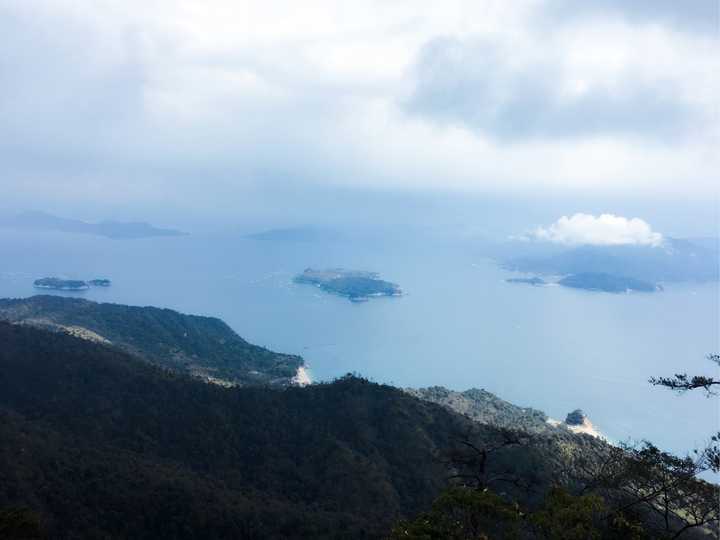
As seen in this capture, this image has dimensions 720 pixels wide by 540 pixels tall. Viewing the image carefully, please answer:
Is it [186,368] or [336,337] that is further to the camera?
[336,337]

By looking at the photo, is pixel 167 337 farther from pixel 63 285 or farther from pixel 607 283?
pixel 607 283

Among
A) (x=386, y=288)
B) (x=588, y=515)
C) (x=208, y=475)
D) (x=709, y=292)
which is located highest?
(x=709, y=292)

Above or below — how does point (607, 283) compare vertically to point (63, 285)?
above

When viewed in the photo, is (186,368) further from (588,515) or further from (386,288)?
(386,288)

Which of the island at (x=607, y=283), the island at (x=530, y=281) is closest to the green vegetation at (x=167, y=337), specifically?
the island at (x=530, y=281)

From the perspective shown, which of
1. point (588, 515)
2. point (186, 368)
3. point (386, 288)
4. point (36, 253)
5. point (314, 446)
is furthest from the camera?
point (36, 253)

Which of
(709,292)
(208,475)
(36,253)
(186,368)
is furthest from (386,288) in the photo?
(36,253)

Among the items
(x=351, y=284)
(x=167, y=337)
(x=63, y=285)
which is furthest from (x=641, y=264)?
(x=63, y=285)
